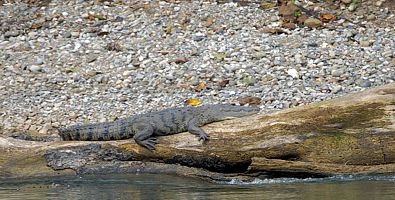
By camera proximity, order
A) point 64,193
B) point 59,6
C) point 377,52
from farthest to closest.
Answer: point 59,6 < point 377,52 < point 64,193

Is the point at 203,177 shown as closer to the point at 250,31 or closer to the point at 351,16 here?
the point at 250,31

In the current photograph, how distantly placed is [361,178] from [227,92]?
196 inches

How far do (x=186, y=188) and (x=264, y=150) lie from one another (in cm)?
94

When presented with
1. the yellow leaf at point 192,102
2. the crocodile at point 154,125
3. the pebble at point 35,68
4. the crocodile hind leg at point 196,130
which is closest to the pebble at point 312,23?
the yellow leaf at point 192,102

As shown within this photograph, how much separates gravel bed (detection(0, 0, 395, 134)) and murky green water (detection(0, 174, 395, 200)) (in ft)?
12.2

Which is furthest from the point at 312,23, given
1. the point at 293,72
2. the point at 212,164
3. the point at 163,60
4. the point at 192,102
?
the point at 212,164

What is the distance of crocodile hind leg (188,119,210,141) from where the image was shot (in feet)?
32.3

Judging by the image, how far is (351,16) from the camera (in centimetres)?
1673

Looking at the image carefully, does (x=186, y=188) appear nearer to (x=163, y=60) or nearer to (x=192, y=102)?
A: (x=192, y=102)

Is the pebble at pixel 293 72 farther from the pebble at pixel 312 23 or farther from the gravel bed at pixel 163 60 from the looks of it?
the pebble at pixel 312 23

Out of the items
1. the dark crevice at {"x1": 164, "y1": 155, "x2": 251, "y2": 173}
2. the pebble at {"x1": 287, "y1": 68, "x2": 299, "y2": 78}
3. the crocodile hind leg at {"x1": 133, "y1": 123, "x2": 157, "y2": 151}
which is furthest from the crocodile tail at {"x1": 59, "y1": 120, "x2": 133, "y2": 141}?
the pebble at {"x1": 287, "y1": 68, "x2": 299, "y2": 78}

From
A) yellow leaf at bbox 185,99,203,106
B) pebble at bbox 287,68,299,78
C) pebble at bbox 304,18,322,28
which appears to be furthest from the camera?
pebble at bbox 304,18,322,28

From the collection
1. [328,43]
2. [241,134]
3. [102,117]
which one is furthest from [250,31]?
[241,134]

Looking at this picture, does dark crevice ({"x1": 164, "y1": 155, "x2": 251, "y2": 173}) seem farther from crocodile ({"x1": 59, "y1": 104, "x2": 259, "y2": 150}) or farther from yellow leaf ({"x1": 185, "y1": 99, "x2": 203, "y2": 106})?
yellow leaf ({"x1": 185, "y1": 99, "x2": 203, "y2": 106})
